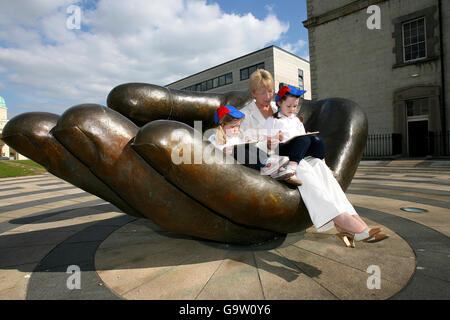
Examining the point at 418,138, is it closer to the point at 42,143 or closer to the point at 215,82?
the point at 42,143

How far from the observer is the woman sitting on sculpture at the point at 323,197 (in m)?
2.19

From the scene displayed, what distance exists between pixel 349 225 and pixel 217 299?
1.23m

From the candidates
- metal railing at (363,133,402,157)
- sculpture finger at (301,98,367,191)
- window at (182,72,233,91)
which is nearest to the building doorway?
metal railing at (363,133,402,157)

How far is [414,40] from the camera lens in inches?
634

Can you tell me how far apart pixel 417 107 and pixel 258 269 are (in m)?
18.8

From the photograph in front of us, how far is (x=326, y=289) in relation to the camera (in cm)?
199

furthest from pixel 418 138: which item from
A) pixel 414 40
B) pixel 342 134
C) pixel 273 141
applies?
pixel 273 141

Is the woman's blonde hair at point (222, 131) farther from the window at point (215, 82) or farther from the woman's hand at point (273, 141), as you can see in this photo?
the window at point (215, 82)

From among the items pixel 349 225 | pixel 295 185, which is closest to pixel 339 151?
pixel 295 185

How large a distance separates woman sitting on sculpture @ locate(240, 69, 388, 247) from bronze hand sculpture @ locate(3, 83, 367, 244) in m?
0.17

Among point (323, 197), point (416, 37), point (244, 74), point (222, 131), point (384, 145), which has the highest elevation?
point (244, 74)

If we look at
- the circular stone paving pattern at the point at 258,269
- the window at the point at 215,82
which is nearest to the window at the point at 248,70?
the window at the point at 215,82

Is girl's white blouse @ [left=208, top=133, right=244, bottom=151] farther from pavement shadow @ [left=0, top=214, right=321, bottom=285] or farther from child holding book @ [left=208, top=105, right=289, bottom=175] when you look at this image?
pavement shadow @ [left=0, top=214, right=321, bottom=285]
